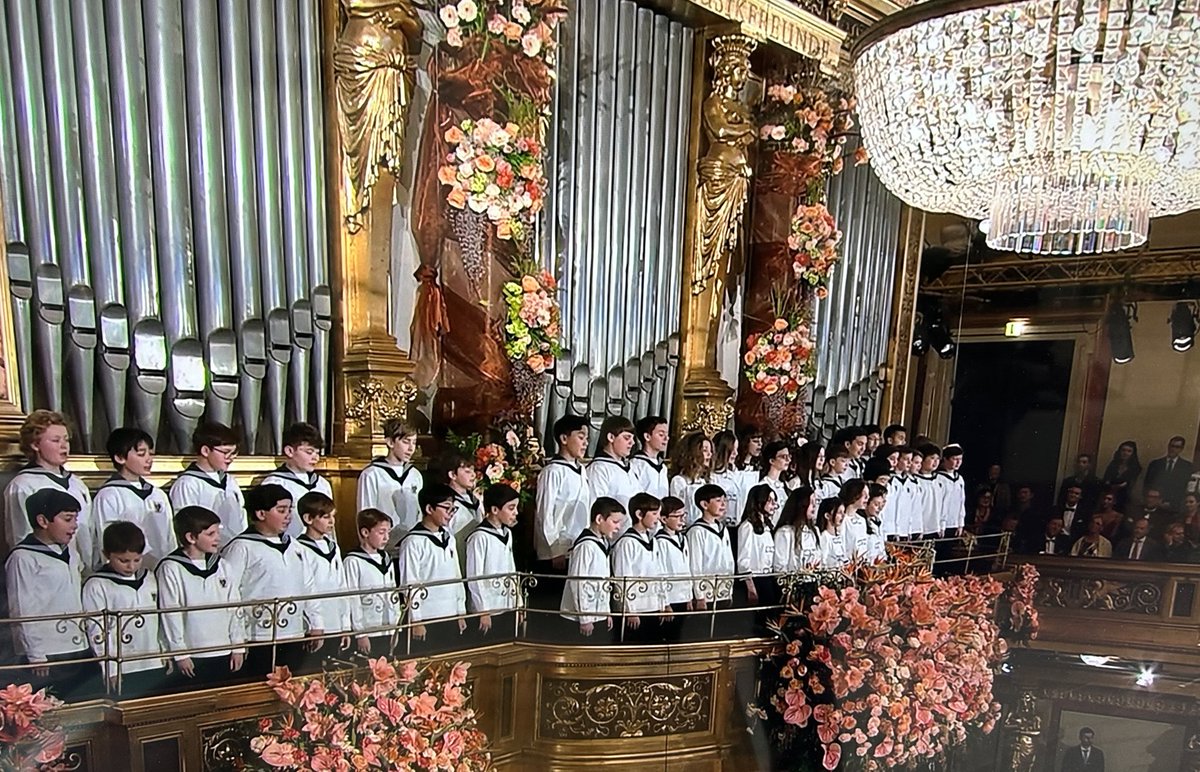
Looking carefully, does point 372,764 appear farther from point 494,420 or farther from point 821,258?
point 821,258

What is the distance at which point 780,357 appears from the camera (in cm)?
535

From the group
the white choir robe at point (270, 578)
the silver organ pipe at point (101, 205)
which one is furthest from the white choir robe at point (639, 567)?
the silver organ pipe at point (101, 205)

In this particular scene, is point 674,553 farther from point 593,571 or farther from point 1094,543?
point 1094,543

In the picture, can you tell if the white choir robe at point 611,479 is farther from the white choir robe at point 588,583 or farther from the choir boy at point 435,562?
the choir boy at point 435,562

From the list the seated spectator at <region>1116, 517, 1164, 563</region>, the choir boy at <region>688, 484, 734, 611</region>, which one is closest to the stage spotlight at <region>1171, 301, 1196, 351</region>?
the seated spectator at <region>1116, 517, 1164, 563</region>

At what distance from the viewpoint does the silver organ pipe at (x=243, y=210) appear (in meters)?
3.57

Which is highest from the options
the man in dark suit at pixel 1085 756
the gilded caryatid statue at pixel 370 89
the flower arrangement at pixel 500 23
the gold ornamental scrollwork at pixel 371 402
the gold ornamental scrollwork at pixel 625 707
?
the flower arrangement at pixel 500 23

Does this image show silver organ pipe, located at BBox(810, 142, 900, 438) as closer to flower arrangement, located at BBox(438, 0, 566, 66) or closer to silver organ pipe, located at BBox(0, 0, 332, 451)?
flower arrangement, located at BBox(438, 0, 566, 66)

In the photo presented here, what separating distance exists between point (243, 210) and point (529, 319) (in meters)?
1.45

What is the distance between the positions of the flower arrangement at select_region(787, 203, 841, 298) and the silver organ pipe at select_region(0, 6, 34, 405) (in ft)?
14.1

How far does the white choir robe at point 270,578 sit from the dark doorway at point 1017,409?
366 centimetres

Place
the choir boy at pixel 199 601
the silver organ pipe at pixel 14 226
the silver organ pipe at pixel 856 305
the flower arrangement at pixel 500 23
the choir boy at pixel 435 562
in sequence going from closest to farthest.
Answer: the choir boy at pixel 199 601
the silver organ pipe at pixel 14 226
the choir boy at pixel 435 562
the flower arrangement at pixel 500 23
the silver organ pipe at pixel 856 305

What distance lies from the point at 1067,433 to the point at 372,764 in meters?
3.68

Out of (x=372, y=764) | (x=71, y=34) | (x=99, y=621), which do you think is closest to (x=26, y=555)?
(x=99, y=621)
